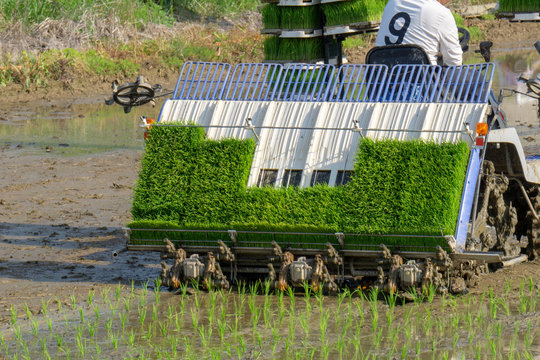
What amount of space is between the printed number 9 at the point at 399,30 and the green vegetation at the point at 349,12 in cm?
484

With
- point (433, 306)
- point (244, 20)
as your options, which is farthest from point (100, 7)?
point (433, 306)

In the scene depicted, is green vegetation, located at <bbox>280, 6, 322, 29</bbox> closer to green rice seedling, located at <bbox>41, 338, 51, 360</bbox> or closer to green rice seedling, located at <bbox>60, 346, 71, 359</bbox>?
green rice seedling, located at <bbox>41, 338, 51, 360</bbox>

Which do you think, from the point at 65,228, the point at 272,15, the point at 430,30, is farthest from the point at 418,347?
the point at 272,15

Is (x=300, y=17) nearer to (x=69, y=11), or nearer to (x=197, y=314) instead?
(x=197, y=314)

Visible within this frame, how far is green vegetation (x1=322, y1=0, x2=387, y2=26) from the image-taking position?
13734 millimetres

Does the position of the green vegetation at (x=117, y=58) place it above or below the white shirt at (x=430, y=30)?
above

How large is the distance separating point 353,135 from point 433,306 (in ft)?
4.86

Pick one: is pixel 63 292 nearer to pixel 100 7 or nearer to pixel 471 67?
pixel 471 67

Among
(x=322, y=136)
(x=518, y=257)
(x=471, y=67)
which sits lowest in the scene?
(x=518, y=257)

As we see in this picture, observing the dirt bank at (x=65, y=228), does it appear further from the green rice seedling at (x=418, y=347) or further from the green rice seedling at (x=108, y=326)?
the green rice seedling at (x=418, y=347)

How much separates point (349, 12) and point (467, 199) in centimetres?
679

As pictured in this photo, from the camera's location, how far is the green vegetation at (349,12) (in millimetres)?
13734

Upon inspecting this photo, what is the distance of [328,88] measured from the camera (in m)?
8.25

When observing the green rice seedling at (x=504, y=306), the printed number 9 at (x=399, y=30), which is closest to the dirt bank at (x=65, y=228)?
the green rice seedling at (x=504, y=306)
